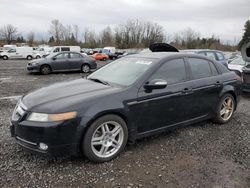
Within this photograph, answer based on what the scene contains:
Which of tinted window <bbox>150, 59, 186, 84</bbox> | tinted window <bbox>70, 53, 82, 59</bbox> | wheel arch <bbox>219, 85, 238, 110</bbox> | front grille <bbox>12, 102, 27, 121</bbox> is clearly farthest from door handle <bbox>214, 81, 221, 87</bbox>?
tinted window <bbox>70, 53, 82, 59</bbox>

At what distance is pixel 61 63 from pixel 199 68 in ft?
38.0

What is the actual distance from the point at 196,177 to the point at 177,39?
6700 centimetres

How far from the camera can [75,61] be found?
15.6m

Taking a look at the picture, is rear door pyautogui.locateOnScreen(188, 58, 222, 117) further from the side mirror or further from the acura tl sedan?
the side mirror

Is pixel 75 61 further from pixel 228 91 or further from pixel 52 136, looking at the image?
pixel 52 136

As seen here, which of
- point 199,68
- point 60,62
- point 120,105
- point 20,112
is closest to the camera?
point 20,112

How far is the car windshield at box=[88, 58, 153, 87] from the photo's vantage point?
3.99 metres

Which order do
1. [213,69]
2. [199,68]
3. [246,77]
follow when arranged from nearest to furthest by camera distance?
[199,68] < [213,69] < [246,77]

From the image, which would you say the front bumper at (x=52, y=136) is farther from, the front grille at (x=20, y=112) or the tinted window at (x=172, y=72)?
the tinted window at (x=172, y=72)

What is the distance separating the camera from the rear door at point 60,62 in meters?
14.9

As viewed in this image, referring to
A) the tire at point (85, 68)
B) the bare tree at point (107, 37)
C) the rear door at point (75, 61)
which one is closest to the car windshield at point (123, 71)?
the rear door at point (75, 61)

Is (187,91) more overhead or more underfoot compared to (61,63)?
more overhead

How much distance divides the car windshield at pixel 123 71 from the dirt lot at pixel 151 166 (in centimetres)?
107

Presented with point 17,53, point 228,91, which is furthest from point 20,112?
point 17,53
